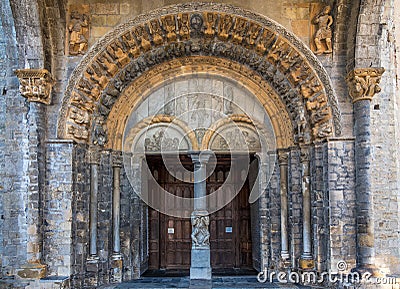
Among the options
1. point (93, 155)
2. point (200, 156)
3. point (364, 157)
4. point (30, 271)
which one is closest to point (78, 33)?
point (93, 155)

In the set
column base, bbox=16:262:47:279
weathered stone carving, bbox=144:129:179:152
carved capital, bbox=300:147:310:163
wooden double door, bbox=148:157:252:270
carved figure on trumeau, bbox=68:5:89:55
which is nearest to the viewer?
column base, bbox=16:262:47:279

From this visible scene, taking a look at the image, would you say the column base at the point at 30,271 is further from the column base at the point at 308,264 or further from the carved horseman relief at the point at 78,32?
the column base at the point at 308,264

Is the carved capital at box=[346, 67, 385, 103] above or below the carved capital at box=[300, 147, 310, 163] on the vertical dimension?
above

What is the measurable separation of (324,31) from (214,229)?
491cm

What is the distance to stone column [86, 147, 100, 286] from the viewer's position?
801 cm

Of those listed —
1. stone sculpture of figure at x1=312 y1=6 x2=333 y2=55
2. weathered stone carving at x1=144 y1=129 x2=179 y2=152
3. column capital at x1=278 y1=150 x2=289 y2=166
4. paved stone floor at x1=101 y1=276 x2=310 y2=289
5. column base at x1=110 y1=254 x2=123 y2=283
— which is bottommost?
paved stone floor at x1=101 y1=276 x2=310 y2=289

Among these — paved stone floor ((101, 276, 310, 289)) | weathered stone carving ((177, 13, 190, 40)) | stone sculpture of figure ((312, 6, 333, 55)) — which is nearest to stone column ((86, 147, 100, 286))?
paved stone floor ((101, 276, 310, 289))

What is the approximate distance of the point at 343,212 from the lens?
24.8 feet

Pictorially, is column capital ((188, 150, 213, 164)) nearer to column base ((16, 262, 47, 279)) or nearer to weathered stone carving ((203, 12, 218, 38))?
weathered stone carving ((203, 12, 218, 38))

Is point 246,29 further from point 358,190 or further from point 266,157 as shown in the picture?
point 358,190

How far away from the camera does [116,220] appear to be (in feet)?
28.0

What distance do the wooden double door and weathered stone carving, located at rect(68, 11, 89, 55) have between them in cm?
331

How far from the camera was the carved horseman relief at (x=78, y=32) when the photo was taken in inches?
313

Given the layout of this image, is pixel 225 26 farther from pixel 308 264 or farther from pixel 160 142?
pixel 308 264
